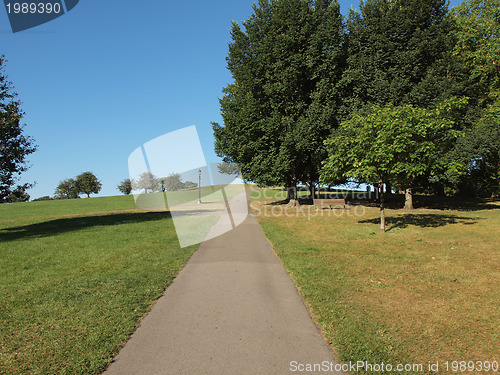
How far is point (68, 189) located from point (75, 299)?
122916 millimetres

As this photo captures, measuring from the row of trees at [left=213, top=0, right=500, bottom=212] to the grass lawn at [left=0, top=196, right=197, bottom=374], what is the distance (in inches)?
551

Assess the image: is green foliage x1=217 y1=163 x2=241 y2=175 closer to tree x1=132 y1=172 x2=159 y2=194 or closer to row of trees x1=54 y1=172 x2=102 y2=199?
tree x1=132 y1=172 x2=159 y2=194

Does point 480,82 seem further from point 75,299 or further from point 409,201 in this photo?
point 75,299

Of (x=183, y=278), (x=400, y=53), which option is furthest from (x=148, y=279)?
(x=400, y=53)

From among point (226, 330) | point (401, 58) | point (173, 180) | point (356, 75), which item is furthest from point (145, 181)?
point (401, 58)

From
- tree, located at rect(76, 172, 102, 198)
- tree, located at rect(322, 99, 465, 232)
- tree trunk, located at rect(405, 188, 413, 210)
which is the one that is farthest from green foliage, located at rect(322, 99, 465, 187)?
A: tree, located at rect(76, 172, 102, 198)

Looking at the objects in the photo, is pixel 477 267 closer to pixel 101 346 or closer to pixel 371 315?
pixel 371 315

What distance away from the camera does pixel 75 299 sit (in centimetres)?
588

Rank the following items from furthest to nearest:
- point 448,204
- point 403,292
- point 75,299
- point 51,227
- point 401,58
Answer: point 448,204 < point 401,58 < point 51,227 < point 403,292 < point 75,299

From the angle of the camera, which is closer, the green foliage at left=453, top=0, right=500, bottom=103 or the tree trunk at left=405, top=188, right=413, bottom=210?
the green foliage at left=453, top=0, right=500, bottom=103

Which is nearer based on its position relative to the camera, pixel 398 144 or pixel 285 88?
pixel 398 144

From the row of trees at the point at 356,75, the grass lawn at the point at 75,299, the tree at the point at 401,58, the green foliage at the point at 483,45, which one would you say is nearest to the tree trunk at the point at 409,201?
the row of trees at the point at 356,75

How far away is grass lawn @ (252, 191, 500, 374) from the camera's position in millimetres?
3977

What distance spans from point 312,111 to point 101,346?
2132cm
